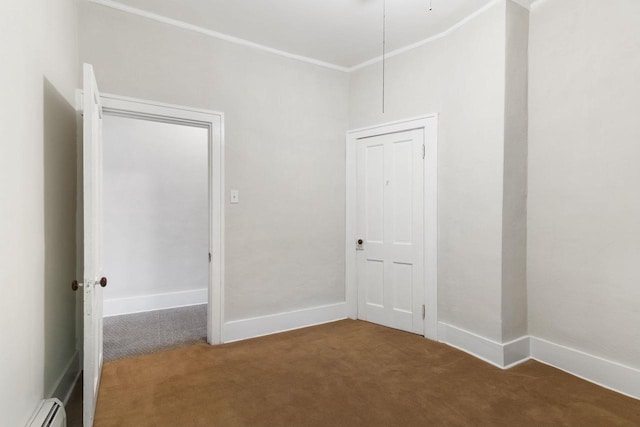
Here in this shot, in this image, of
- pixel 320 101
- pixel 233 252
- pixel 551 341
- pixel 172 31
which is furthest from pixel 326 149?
pixel 551 341

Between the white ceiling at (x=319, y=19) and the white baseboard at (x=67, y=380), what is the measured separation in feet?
8.80

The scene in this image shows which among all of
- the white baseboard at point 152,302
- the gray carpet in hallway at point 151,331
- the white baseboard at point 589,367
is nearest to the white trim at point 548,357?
the white baseboard at point 589,367

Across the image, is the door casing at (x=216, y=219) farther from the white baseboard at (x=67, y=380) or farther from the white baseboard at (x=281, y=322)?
the white baseboard at (x=67, y=380)

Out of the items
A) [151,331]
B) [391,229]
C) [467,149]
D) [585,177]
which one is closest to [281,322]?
[151,331]

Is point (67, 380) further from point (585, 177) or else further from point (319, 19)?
point (585, 177)

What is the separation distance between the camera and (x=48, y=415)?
166 cm

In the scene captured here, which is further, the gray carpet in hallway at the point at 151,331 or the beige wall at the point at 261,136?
the gray carpet in hallway at the point at 151,331

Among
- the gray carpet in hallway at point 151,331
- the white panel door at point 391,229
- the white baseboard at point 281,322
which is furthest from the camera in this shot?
the white panel door at point 391,229

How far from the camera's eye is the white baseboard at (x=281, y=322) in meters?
3.21

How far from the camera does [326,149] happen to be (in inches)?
149

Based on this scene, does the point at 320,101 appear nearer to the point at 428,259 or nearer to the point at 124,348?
the point at 428,259

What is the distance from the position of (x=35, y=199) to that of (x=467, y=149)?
117 inches

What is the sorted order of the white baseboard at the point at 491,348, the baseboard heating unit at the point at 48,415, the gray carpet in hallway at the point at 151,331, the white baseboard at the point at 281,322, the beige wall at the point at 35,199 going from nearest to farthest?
the beige wall at the point at 35,199, the baseboard heating unit at the point at 48,415, the white baseboard at the point at 491,348, the gray carpet in hallway at the point at 151,331, the white baseboard at the point at 281,322

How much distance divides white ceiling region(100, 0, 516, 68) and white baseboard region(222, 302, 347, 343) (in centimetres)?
264
